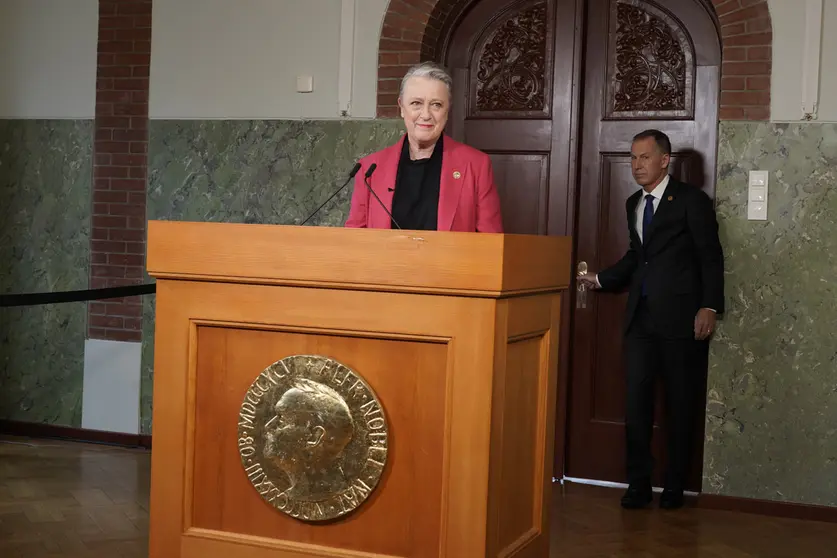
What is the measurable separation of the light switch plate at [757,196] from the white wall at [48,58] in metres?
3.60

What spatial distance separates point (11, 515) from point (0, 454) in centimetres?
137

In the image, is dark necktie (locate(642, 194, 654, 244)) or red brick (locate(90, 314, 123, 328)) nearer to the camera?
dark necktie (locate(642, 194, 654, 244))

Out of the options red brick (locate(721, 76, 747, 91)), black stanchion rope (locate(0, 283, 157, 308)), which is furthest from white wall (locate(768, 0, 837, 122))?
black stanchion rope (locate(0, 283, 157, 308))

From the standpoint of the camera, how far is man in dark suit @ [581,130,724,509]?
4672mm

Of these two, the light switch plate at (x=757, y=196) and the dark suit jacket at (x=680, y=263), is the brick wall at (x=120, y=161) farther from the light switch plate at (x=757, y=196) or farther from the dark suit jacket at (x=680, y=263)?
the light switch plate at (x=757, y=196)

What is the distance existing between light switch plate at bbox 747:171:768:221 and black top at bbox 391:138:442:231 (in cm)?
214

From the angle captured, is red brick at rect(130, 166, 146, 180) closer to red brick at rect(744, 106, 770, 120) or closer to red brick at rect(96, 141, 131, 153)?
red brick at rect(96, 141, 131, 153)

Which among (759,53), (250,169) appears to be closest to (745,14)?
(759,53)

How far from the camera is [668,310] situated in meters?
4.73

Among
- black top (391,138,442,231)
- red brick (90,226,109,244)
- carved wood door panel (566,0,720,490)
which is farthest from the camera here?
red brick (90,226,109,244)

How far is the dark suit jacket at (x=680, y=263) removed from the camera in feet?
15.2

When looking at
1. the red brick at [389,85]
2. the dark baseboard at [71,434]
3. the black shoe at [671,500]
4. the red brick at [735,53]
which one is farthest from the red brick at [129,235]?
the red brick at [735,53]

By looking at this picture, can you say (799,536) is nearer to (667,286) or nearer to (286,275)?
(667,286)

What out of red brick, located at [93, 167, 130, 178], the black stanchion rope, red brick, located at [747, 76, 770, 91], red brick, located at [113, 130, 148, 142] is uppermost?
red brick, located at [747, 76, 770, 91]
